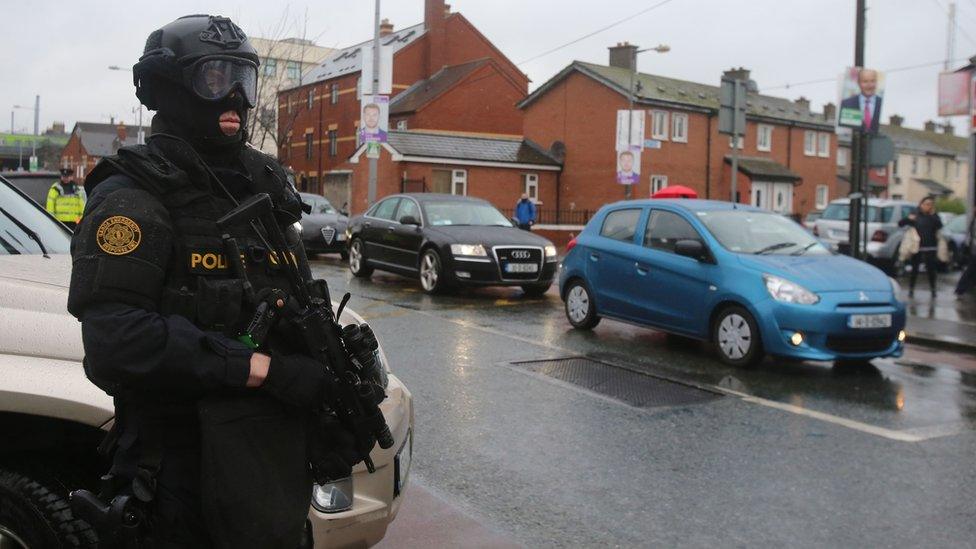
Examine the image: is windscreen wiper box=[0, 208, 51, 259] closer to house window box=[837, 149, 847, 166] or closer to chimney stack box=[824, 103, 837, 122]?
house window box=[837, 149, 847, 166]

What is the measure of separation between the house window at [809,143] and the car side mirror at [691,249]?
46895mm

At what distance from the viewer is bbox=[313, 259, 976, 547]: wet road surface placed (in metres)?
4.74

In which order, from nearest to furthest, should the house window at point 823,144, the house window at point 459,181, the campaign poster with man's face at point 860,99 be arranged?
the campaign poster with man's face at point 860,99, the house window at point 459,181, the house window at point 823,144

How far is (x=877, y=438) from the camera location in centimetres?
648

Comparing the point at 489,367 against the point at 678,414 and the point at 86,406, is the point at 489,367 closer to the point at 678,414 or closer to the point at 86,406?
the point at 678,414

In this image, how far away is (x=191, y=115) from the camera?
233cm

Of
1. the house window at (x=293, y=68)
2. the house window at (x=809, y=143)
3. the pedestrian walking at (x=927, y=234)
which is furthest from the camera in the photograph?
the house window at (x=809, y=143)

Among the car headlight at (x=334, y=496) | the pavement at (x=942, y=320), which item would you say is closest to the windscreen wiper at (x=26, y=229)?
the car headlight at (x=334, y=496)

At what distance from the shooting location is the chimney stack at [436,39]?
5672 cm

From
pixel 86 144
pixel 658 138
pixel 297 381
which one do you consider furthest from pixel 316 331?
pixel 86 144

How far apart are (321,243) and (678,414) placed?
15.7 metres

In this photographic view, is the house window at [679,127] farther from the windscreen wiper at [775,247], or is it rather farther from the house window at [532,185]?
the windscreen wiper at [775,247]

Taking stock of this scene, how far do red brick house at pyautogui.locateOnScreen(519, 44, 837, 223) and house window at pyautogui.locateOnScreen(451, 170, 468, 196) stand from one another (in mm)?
7015

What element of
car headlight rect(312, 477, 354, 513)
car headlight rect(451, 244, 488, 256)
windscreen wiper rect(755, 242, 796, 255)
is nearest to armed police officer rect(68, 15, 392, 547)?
car headlight rect(312, 477, 354, 513)
